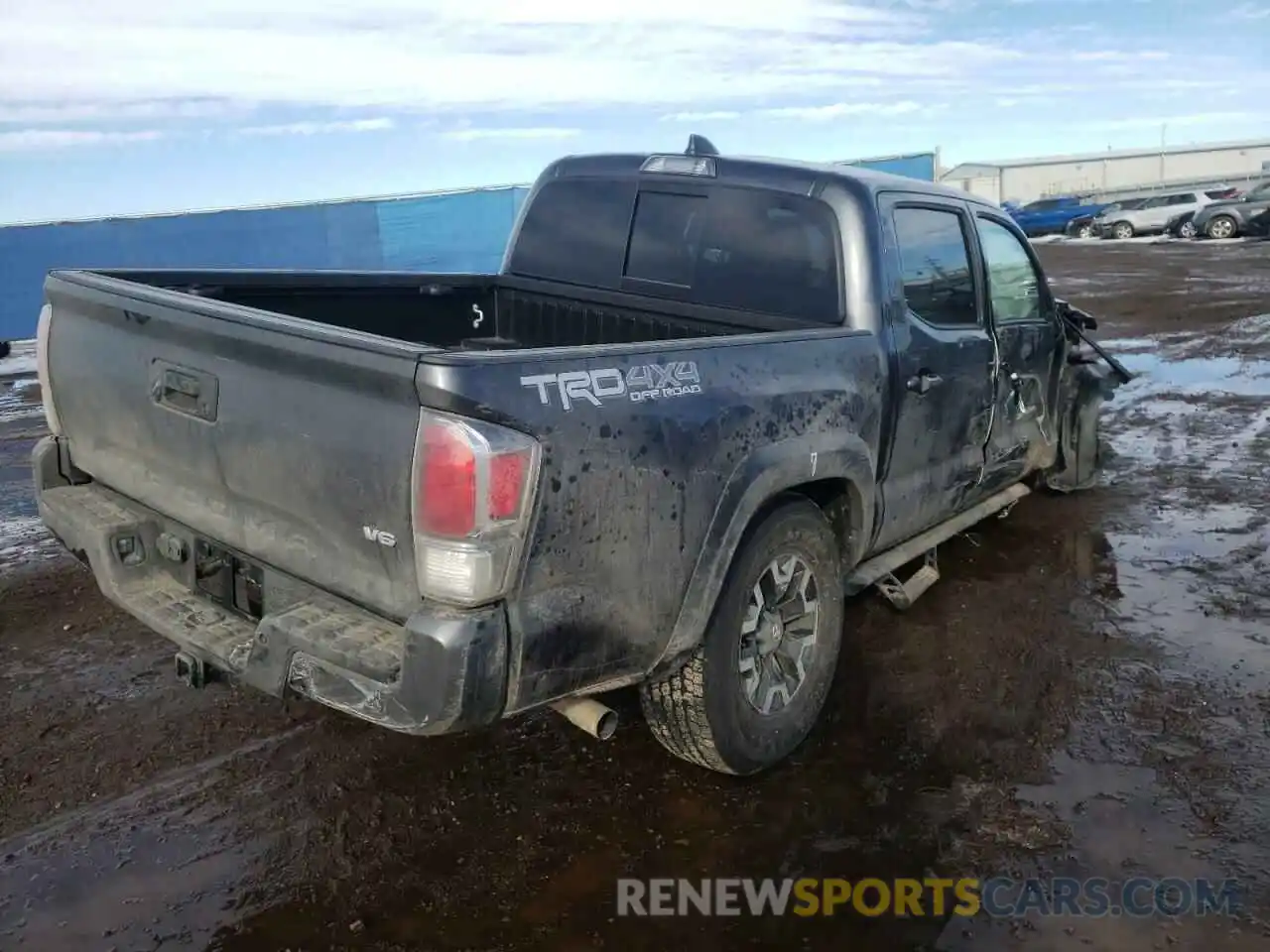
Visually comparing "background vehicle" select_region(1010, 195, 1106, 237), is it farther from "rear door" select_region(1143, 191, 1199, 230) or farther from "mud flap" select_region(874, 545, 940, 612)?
"mud flap" select_region(874, 545, 940, 612)

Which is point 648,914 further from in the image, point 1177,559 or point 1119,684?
point 1177,559

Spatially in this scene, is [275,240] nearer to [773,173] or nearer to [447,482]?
[773,173]

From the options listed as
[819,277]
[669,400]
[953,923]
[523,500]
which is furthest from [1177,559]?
[523,500]

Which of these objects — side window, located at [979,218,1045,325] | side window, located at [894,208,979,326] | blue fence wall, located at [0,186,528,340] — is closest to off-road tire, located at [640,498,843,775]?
side window, located at [894,208,979,326]

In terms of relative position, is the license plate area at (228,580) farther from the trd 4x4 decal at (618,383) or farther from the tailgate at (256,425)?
the trd 4x4 decal at (618,383)

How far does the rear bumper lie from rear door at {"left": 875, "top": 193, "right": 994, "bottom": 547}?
2113mm

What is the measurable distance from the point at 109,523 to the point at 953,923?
112 inches

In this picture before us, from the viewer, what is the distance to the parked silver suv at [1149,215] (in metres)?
34.0

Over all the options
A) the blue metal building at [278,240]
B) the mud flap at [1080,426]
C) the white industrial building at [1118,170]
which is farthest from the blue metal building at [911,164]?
the white industrial building at [1118,170]

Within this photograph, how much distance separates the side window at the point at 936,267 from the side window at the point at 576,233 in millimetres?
1224

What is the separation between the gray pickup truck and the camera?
252 centimetres

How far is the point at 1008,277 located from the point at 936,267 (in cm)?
101

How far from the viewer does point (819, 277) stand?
12.9 feet

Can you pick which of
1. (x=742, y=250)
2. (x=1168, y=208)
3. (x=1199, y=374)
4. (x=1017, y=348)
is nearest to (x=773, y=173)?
(x=742, y=250)
